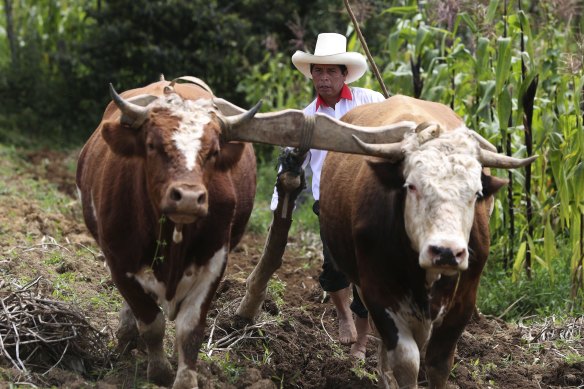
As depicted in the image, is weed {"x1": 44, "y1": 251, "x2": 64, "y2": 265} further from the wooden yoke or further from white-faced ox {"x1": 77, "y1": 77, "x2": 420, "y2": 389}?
white-faced ox {"x1": 77, "y1": 77, "x2": 420, "y2": 389}

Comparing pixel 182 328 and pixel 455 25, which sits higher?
pixel 455 25

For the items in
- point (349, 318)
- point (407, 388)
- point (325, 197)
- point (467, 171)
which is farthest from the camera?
point (349, 318)

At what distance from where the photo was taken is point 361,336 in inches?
293

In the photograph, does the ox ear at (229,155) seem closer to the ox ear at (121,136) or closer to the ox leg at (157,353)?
the ox ear at (121,136)

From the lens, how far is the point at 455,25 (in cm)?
913

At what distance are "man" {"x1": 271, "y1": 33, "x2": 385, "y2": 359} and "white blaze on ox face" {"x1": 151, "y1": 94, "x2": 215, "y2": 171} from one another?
199 centimetres

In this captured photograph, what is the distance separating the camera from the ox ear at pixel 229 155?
5.77 m

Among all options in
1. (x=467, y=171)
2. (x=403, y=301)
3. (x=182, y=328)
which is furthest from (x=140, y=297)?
(x=467, y=171)

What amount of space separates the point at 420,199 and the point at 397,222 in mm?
351

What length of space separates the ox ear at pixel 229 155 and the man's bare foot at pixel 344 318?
2.09 metres

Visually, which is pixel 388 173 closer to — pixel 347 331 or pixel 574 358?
pixel 347 331

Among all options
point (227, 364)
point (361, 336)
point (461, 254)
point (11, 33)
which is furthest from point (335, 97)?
point (11, 33)

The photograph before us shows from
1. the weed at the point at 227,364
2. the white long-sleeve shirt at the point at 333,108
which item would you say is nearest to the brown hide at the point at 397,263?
the weed at the point at 227,364

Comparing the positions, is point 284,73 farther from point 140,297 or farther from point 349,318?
point 140,297
